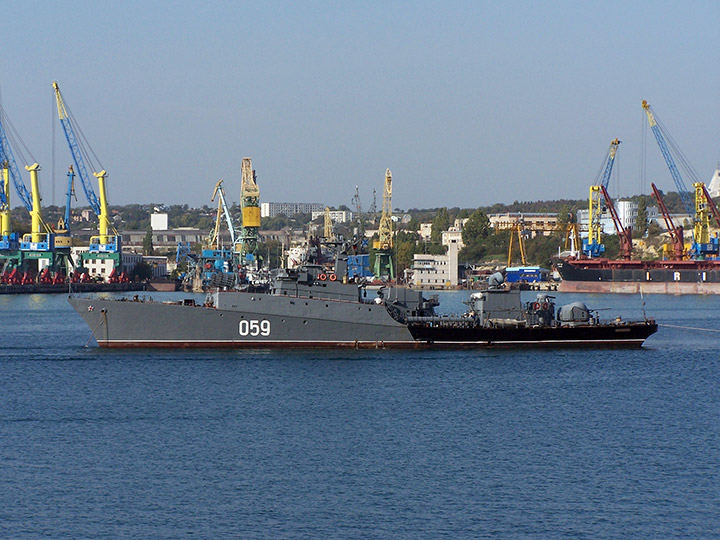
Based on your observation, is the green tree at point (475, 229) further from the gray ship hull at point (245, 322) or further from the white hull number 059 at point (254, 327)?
the white hull number 059 at point (254, 327)

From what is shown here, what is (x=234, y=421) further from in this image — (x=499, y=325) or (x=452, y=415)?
(x=499, y=325)

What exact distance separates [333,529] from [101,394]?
1782 centimetres

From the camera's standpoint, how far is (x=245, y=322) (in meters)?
50.5

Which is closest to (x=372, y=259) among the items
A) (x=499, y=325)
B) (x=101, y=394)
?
(x=499, y=325)

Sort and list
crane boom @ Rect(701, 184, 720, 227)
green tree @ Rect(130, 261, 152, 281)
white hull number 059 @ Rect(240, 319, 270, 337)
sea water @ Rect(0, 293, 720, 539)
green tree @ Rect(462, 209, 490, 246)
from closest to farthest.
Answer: sea water @ Rect(0, 293, 720, 539) → white hull number 059 @ Rect(240, 319, 270, 337) → crane boom @ Rect(701, 184, 720, 227) → green tree @ Rect(130, 261, 152, 281) → green tree @ Rect(462, 209, 490, 246)

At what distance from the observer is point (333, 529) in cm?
2386

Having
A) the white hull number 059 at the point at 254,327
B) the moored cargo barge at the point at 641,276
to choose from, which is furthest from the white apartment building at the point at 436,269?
the white hull number 059 at the point at 254,327

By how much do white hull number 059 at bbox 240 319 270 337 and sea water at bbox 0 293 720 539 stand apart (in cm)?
181

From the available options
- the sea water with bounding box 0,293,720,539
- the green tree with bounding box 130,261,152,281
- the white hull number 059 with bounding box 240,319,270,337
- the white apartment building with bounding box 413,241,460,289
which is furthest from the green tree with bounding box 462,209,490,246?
the white hull number 059 with bounding box 240,319,270,337

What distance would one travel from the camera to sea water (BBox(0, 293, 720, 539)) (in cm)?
2448

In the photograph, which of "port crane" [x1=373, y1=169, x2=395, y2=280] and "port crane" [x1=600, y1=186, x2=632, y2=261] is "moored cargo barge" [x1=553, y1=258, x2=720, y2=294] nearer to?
"port crane" [x1=600, y1=186, x2=632, y2=261]

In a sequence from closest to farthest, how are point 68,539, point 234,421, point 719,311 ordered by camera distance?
point 68,539 → point 234,421 → point 719,311

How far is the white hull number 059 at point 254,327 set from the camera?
50469 millimetres

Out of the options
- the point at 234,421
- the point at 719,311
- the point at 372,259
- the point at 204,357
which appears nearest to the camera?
the point at 234,421
